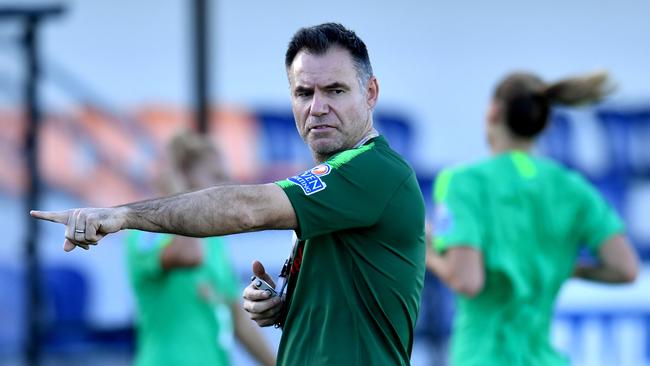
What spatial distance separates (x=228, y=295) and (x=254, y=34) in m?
3.33

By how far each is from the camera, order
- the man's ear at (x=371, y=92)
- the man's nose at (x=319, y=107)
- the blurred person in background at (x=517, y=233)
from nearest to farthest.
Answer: the man's nose at (x=319, y=107) < the man's ear at (x=371, y=92) < the blurred person in background at (x=517, y=233)

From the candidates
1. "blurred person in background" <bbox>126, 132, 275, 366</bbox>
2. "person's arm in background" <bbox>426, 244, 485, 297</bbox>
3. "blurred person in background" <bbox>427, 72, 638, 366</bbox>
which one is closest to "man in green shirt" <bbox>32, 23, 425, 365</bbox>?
"person's arm in background" <bbox>426, 244, 485, 297</bbox>

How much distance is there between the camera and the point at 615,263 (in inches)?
202

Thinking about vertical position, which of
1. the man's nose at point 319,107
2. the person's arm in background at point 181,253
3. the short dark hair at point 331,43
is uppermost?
the short dark hair at point 331,43

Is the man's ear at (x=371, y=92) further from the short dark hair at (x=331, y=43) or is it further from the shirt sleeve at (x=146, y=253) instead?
the shirt sleeve at (x=146, y=253)

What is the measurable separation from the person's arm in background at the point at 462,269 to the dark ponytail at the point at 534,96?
0.57m

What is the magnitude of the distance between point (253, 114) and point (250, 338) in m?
3.09

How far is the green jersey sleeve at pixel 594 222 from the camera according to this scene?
16.6ft

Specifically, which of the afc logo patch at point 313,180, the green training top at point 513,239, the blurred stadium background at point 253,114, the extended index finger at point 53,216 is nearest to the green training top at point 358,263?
the afc logo patch at point 313,180

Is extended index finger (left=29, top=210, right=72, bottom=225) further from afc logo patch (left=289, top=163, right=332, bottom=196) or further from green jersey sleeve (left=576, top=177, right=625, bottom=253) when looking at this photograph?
green jersey sleeve (left=576, top=177, right=625, bottom=253)

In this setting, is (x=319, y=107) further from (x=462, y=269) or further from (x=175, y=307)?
(x=175, y=307)

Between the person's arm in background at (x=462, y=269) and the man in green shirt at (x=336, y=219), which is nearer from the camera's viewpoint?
the man in green shirt at (x=336, y=219)

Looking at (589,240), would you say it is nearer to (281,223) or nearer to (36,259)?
(281,223)

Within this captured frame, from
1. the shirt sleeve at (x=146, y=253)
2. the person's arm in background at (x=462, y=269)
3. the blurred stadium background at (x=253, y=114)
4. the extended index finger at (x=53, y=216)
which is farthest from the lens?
the blurred stadium background at (x=253, y=114)
